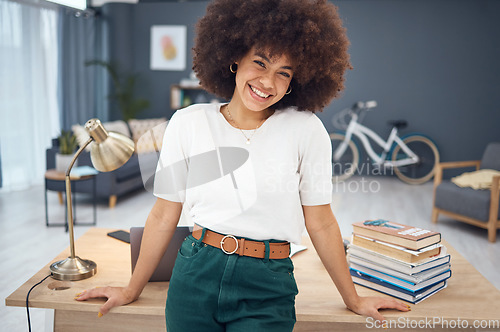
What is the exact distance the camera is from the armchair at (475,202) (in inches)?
144

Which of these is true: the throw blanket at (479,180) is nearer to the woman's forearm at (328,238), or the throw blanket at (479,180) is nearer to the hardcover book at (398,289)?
the hardcover book at (398,289)

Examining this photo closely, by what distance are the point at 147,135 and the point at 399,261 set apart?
5.20m

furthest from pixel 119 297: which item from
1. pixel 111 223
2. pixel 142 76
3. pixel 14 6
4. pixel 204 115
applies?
pixel 142 76

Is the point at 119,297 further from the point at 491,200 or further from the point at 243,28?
the point at 491,200

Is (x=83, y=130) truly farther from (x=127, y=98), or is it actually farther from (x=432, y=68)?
(x=432, y=68)

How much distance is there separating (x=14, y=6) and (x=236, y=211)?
17.6 ft

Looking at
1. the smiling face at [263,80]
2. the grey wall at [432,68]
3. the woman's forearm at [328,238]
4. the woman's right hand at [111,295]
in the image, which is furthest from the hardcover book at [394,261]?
the grey wall at [432,68]

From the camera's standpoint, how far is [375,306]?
1.28 metres

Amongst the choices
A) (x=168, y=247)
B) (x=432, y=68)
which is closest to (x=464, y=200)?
(x=432, y=68)

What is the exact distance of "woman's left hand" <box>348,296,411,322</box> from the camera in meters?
1.26

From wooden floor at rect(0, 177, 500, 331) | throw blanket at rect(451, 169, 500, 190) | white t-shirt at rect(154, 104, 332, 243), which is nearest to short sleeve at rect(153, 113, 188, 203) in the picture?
white t-shirt at rect(154, 104, 332, 243)

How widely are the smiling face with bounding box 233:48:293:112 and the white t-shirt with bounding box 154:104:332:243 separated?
0.07 m

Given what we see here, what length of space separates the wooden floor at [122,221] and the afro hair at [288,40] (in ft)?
5.61

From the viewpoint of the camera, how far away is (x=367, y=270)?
147cm
